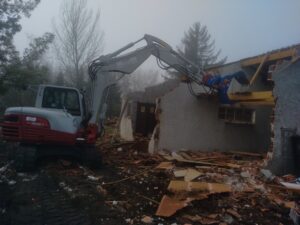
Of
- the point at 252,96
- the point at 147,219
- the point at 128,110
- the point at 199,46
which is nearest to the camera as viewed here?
the point at 147,219

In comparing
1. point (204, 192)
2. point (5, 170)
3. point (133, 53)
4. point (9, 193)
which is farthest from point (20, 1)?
point (204, 192)

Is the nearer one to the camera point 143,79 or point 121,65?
point 121,65

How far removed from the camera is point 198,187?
8539mm

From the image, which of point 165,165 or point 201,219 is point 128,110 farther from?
point 201,219

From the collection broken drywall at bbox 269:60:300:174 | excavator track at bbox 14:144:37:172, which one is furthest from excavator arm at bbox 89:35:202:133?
broken drywall at bbox 269:60:300:174

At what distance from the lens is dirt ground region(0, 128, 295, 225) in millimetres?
6824

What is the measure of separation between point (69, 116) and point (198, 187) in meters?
4.56

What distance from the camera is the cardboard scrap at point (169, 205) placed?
7010 mm

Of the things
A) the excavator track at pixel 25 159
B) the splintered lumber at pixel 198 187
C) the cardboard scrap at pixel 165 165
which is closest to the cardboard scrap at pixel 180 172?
the cardboard scrap at pixel 165 165

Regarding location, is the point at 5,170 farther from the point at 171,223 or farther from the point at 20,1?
the point at 20,1

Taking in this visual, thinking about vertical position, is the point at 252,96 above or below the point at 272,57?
below

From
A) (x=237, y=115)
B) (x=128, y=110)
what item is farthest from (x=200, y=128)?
(x=128, y=110)

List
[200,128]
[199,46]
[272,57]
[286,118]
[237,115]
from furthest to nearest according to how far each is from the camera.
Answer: [199,46] → [237,115] → [200,128] → [272,57] → [286,118]

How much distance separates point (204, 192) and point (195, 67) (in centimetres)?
593
